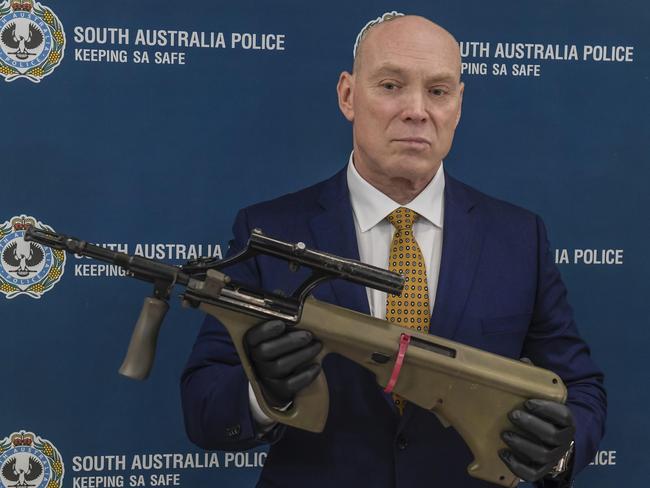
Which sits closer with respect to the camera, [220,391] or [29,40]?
[220,391]

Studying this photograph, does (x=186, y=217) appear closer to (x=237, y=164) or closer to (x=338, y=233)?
(x=237, y=164)

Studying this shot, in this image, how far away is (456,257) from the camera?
163cm

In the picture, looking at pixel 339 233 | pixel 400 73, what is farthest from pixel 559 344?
pixel 400 73

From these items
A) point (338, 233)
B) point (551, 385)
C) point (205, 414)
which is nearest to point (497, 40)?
point (338, 233)

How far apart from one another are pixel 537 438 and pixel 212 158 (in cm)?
107

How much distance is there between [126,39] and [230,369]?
2.99ft

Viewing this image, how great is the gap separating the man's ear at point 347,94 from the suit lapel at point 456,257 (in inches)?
10.4

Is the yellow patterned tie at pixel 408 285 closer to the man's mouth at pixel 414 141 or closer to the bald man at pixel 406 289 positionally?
the bald man at pixel 406 289

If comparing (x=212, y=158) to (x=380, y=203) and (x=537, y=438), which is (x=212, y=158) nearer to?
(x=380, y=203)

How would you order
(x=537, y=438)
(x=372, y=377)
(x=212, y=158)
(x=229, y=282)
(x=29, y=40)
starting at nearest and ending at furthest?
1. (x=229, y=282)
2. (x=537, y=438)
3. (x=372, y=377)
4. (x=29, y=40)
5. (x=212, y=158)

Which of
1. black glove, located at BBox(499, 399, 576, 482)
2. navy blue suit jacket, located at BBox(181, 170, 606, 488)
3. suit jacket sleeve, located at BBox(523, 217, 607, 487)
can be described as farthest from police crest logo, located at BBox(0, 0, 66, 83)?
black glove, located at BBox(499, 399, 576, 482)

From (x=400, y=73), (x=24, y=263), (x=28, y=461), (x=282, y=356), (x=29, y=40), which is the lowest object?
(x=28, y=461)

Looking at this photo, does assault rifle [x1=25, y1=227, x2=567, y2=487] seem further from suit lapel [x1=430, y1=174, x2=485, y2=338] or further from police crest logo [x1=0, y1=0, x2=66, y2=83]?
police crest logo [x1=0, y1=0, x2=66, y2=83]

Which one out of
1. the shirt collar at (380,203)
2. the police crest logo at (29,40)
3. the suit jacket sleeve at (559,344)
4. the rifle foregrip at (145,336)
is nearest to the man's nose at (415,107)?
the shirt collar at (380,203)
